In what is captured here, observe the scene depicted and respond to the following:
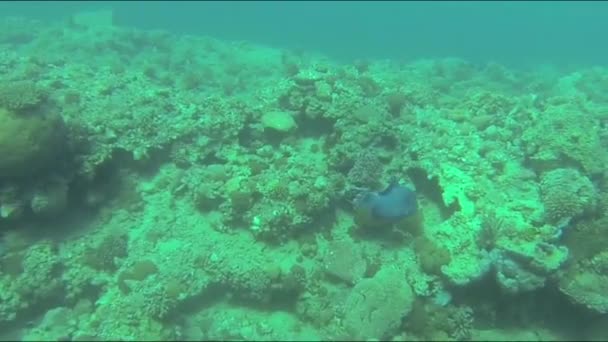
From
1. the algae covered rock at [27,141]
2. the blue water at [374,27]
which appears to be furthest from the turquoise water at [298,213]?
the blue water at [374,27]

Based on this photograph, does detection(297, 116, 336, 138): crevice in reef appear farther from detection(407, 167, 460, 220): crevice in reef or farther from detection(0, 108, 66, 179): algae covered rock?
detection(0, 108, 66, 179): algae covered rock

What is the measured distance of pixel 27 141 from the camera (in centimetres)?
758

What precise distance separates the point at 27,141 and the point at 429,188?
7.54 meters

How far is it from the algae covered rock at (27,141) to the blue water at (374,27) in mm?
27888

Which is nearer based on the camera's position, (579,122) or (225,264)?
(225,264)

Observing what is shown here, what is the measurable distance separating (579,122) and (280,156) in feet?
21.1

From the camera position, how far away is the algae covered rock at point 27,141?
7.48m

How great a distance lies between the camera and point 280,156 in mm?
9898

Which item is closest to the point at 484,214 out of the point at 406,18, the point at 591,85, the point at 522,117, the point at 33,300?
the point at 522,117

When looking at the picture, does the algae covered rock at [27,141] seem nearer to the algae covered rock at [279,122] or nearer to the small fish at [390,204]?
the algae covered rock at [279,122]

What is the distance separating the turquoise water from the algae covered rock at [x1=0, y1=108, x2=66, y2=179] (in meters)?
0.02

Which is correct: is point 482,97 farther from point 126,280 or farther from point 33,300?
point 33,300

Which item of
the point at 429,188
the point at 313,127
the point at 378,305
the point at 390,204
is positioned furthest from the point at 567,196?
the point at 313,127

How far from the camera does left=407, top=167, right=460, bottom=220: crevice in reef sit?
30.2 feet
